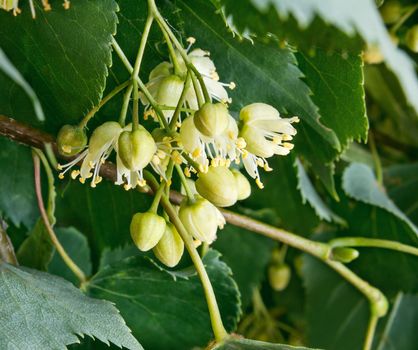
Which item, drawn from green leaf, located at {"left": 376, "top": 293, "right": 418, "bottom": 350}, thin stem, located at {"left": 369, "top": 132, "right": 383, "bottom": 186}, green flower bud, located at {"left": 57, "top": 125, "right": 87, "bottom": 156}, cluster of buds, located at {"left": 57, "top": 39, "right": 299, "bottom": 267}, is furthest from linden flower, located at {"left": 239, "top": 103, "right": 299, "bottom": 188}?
green leaf, located at {"left": 376, "top": 293, "right": 418, "bottom": 350}

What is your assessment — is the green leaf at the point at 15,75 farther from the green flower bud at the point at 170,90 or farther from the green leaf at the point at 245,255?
the green leaf at the point at 245,255

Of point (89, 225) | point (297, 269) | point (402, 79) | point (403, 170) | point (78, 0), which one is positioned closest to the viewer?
point (402, 79)

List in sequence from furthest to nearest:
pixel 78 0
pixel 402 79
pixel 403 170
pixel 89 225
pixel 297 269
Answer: pixel 297 269 < pixel 403 170 < pixel 89 225 < pixel 78 0 < pixel 402 79

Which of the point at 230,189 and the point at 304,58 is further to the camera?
the point at 304,58

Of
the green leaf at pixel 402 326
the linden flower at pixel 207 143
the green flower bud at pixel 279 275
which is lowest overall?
the green flower bud at pixel 279 275

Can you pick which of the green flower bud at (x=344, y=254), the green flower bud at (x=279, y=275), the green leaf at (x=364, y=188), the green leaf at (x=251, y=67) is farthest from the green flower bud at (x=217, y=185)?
the green flower bud at (x=279, y=275)

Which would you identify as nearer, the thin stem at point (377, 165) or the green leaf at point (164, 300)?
the green leaf at point (164, 300)

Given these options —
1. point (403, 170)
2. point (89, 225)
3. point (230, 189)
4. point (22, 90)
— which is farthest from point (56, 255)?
point (403, 170)

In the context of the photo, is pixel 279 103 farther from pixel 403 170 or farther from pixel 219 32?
pixel 403 170
